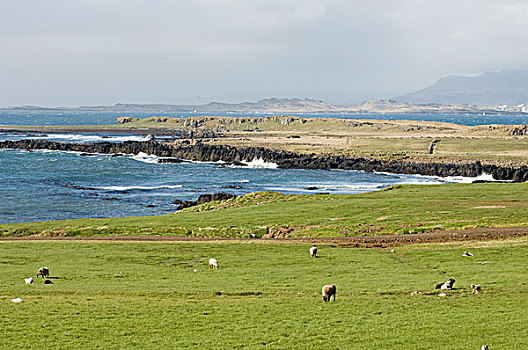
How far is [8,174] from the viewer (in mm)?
98375

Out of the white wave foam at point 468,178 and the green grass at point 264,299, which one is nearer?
the green grass at point 264,299

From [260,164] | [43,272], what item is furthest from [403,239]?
[260,164]

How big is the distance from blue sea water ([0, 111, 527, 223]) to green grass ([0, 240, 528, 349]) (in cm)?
3090

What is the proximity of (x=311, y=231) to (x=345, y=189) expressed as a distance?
1537 inches

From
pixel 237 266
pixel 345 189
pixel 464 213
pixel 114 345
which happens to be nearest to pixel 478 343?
pixel 114 345

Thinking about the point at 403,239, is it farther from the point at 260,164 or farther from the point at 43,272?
the point at 260,164

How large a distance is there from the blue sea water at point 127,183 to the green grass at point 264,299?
30.9m

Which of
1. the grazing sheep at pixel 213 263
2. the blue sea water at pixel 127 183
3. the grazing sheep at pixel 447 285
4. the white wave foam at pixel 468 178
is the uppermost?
the grazing sheep at pixel 447 285

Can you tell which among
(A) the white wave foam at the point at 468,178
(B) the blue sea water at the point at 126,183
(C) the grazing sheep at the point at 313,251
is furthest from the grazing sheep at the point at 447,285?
(A) the white wave foam at the point at 468,178

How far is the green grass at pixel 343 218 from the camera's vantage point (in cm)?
4281

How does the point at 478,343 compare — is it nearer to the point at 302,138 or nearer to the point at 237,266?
the point at 237,266

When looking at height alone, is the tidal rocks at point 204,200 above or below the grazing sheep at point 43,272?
below

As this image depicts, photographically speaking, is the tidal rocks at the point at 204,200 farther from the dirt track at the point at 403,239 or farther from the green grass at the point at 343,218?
the dirt track at the point at 403,239

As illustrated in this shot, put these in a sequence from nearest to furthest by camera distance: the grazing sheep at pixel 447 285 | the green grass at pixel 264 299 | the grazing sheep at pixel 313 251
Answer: the green grass at pixel 264 299
the grazing sheep at pixel 447 285
the grazing sheep at pixel 313 251
